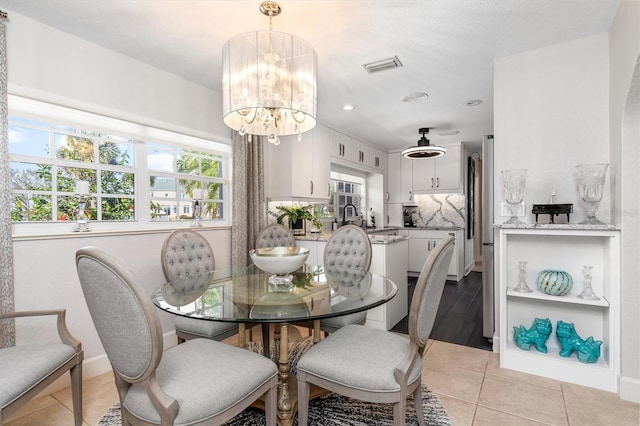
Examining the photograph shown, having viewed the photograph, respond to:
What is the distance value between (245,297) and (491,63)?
2.83 meters

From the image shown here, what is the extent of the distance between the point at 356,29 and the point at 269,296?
1.92 m

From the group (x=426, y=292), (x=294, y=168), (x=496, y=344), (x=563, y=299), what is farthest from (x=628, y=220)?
(x=294, y=168)

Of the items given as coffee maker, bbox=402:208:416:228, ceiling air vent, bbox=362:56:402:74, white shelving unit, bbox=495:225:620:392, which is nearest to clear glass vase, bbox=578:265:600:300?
white shelving unit, bbox=495:225:620:392

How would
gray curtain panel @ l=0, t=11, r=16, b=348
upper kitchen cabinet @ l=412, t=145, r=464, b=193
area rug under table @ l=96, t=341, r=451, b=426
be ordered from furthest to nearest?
upper kitchen cabinet @ l=412, t=145, r=464, b=193
gray curtain panel @ l=0, t=11, r=16, b=348
area rug under table @ l=96, t=341, r=451, b=426

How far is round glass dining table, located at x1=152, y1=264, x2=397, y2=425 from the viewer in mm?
1515

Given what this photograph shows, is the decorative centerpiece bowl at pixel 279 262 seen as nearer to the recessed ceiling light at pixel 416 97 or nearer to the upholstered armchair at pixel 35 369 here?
the upholstered armchair at pixel 35 369

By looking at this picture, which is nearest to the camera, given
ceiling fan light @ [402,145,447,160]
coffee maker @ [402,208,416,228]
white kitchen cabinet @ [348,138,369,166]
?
ceiling fan light @ [402,145,447,160]

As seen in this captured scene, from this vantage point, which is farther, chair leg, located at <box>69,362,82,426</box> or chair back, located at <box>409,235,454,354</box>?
chair leg, located at <box>69,362,82,426</box>

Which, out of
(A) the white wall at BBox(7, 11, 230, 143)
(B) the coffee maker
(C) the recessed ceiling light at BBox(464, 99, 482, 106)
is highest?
(C) the recessed ceiling light at BBox(464, 99, 482, 106)

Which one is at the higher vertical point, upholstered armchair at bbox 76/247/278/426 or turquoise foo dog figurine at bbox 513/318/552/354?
upholstered armchair at bbox 76/247/278/426

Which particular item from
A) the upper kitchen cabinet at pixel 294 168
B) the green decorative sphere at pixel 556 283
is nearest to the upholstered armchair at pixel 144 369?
the green decorative sphere at pixel 556 283

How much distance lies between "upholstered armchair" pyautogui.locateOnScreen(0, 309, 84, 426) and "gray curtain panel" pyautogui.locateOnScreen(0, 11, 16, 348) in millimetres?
341

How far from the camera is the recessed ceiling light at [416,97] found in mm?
3568

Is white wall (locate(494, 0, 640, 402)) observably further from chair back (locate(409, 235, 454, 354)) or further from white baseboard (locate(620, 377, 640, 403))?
chair back (locate(409, 235, 454, 354))
